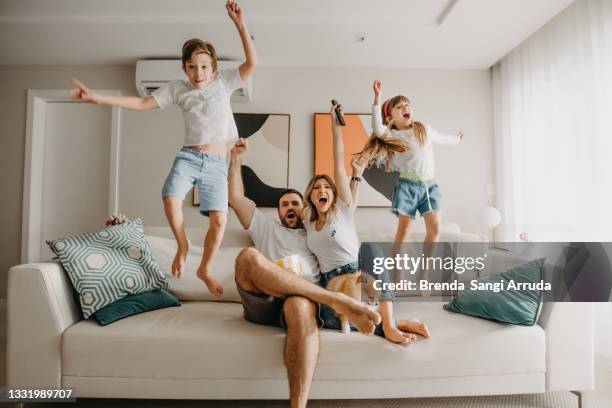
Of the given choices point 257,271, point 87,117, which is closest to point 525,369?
point 257,271

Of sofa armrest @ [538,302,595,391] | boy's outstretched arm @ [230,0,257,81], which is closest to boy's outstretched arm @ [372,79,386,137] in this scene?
boy's outstretched arm @ [230,0,257,81]

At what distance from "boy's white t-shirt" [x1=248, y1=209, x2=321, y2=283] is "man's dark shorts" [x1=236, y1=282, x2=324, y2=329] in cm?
22

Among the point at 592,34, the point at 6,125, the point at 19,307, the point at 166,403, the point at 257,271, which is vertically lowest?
the point at 166,403

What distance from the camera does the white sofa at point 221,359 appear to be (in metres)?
1.80

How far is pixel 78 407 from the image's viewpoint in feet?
6.48

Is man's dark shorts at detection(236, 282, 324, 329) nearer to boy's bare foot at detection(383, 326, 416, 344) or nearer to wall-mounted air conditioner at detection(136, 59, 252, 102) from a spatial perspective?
boy's bare foot at detection(383, 326, 416, 344)

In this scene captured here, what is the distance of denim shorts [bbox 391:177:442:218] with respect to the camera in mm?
1590

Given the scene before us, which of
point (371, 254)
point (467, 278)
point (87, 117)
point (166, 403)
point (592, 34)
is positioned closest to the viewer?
point (371, 254)

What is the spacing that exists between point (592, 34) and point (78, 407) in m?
3.84

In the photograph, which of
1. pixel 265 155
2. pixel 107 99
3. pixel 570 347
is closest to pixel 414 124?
pixel 107 99

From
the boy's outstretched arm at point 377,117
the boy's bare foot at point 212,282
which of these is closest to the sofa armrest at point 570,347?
the boy's outstretched arm at point 377,117

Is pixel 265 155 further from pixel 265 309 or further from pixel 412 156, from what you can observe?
pixel 412 156

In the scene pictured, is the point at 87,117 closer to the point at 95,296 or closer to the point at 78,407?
the point at 95,296

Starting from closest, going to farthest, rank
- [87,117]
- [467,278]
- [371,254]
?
[371,254]
[467,278]
[87,117]
